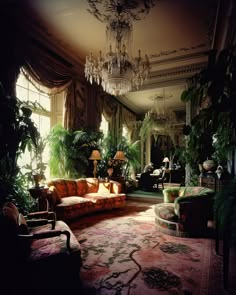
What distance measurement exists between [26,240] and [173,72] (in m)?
5.72

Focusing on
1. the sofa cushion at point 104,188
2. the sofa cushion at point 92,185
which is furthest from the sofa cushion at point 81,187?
the sofa cushion at point 104,188

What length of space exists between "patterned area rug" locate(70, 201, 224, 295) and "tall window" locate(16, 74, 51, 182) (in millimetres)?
1785

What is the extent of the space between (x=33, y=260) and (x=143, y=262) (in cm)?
143

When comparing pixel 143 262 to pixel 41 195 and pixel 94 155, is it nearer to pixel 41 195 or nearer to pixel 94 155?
pixel 41 195

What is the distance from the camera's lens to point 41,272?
2.10 m

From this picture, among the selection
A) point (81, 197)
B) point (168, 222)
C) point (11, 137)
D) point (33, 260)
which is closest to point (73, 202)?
point (81, 197)

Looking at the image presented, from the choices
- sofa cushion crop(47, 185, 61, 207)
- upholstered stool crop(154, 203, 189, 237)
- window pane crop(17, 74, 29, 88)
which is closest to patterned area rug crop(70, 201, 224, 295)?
upholstered stool crop(154, 203, 189, 237)

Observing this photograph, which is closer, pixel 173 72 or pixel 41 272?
pixel 41 272

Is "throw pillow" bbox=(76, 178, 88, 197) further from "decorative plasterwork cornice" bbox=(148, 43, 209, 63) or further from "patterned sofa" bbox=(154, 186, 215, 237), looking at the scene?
"decorative plasterwork cornice" bbox=(148, 43, 209, 63)

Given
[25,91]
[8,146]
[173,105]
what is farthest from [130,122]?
[8,146]

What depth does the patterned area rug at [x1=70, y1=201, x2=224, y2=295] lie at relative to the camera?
231 centimetres

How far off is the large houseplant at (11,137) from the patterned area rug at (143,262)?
1.35 meters

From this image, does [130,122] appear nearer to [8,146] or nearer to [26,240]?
[8,146]

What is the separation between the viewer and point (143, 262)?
2.83 meters
